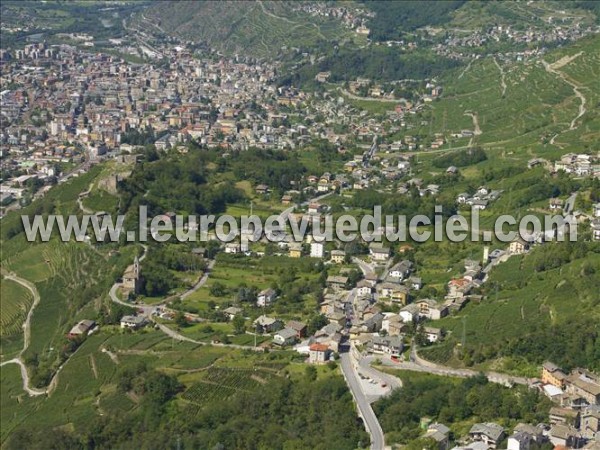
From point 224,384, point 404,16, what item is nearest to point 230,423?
point 224,384

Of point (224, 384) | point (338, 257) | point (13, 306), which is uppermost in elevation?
point (338, 257)

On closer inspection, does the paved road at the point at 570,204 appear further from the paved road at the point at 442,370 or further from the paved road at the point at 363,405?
the paved road at the point at 363,405

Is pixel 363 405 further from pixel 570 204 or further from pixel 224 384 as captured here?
pixel 570 204

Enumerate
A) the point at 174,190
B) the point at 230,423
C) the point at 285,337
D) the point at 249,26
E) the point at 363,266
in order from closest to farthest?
the point at 230,423, the point at 285,337, the point at 363,266, the point at 174,190, the point at 249,26

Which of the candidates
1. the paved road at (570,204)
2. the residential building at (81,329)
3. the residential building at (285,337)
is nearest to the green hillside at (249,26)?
the paved road at (570,204)

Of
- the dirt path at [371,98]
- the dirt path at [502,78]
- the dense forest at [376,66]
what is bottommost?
the dirt path at [371,98]

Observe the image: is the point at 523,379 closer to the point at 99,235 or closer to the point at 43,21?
the point at 99,235
